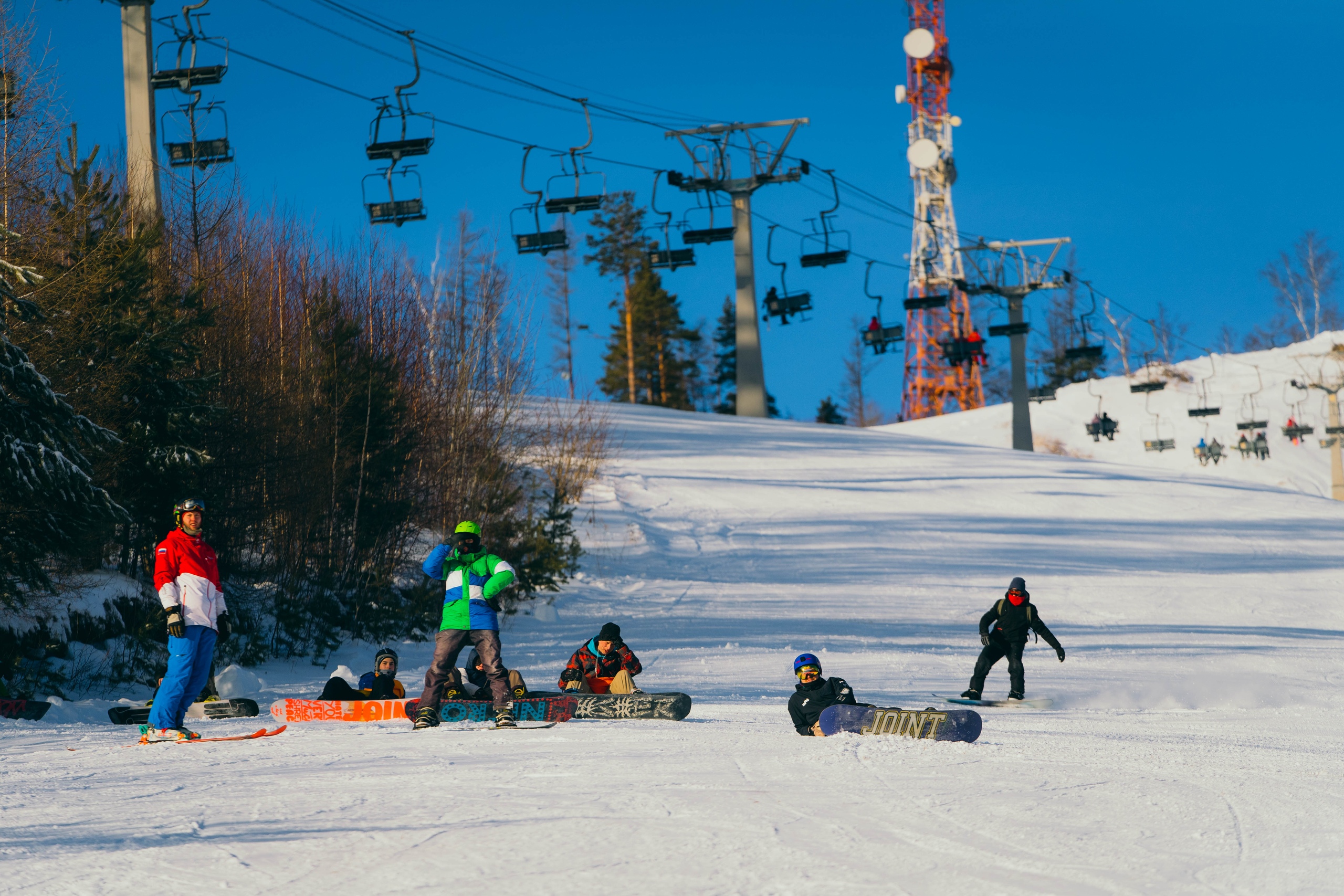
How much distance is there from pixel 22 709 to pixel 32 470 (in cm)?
217

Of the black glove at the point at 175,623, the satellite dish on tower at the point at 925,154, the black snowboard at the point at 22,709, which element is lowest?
the black snowboard at the point at 22,709

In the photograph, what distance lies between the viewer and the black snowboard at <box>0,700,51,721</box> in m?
9.29

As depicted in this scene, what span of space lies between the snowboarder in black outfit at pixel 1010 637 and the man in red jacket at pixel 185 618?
7.45 meters

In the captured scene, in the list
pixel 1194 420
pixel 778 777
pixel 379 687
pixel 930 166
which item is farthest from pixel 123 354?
pixel 1194 420

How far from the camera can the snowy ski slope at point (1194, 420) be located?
209 ft

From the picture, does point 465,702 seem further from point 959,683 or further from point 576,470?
point 576,470

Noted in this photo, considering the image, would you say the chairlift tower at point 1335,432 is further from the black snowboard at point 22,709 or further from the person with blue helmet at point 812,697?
the black snowboard at point 22,709

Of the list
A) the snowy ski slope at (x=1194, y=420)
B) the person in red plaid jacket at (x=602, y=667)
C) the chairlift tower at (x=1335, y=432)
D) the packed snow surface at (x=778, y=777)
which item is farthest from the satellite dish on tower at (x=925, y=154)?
the person in red plaid jacket at (x=602, y=667)

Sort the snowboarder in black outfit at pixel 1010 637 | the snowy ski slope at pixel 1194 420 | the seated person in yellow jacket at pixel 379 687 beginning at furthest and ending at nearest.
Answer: the snowy ski slope at pixel 1194 420 < the snowboarder in black outfit at pixel 1010 637 < the seated person in yellow jacket at pixel 379 687

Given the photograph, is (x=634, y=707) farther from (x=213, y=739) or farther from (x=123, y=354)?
(x=123, y=354)

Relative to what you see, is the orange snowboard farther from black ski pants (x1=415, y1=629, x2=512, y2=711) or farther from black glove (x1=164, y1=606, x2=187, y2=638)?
black glove (x1=164, y1=606, x2=187, y2=638)

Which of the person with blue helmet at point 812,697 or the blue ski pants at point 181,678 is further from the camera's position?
the person with blue helmet at point 812,697

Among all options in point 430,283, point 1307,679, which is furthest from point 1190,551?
point 430,283

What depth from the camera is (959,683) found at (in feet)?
43.9
